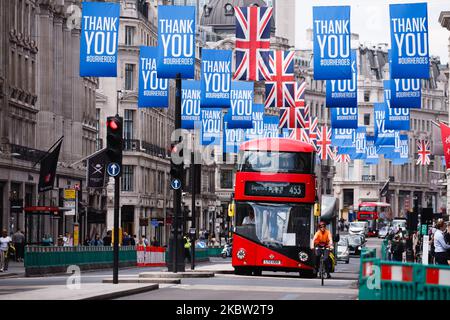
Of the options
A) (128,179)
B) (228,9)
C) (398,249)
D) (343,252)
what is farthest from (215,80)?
(228,9)

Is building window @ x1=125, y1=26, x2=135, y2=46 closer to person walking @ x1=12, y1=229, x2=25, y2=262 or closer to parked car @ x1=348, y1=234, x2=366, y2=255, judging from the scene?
parked car @ x1=348, y1=234, x2=366, y2=255

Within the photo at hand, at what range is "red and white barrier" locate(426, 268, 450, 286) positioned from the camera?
59.2 feet

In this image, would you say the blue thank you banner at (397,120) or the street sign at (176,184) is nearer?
the street sign at (176,184)

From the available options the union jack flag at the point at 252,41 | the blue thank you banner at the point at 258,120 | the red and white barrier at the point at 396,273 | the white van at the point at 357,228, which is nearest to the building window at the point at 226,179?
the white van at the point at 357,228

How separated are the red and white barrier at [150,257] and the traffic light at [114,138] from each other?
3530cm

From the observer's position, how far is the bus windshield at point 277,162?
44.0 meters

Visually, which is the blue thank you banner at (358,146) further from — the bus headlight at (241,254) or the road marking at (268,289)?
the road marking at (268,289)

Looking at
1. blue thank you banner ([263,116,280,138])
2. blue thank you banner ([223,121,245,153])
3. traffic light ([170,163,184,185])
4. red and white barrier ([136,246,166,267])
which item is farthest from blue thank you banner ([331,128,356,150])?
traffic light ([170,163,184,185])

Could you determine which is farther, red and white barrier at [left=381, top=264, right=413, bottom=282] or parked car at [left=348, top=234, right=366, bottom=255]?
parked car at [left=348, top=234, right=366, bottom=255]

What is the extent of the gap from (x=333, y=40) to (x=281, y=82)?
14234 mm

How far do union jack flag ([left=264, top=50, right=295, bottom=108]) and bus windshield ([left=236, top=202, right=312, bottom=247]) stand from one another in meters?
13.3

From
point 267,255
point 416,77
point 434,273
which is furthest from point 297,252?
point 434,273

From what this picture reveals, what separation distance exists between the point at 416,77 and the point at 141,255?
27.0 meters

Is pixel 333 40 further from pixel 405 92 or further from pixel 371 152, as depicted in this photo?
pixel 371 152
